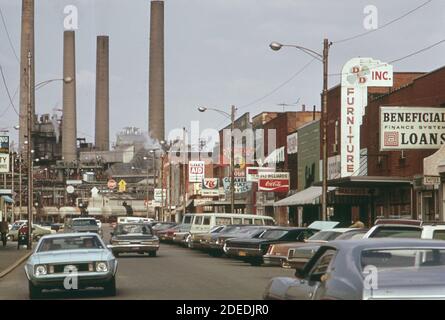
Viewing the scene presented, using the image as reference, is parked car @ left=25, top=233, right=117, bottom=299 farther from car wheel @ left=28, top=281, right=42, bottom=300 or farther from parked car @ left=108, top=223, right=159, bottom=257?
parked car @ left=108, top=223, right=159, bottom=257

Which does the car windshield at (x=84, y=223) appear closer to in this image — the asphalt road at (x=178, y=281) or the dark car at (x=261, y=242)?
the asphalt road at (x=178, y=281)

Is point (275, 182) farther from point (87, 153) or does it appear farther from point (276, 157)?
point (87, 153)

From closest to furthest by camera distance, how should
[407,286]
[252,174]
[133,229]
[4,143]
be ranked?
[407,286] < [133,229] < [4,143] < [252,174]

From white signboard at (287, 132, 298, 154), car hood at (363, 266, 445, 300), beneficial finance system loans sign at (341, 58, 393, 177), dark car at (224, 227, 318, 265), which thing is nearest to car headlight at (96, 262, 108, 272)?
car hood at (363, 266, 445, 300)

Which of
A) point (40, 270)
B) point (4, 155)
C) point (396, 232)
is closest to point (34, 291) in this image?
point (40, 270)

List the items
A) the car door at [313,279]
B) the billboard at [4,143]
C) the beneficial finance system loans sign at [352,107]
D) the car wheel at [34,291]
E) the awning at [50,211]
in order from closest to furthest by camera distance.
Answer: the car door at [313,279]
the car wheel at [34,291]
the billboard at [4,143]
the beneficial finance system loans sign at [352,107]
the awning at [50,211]

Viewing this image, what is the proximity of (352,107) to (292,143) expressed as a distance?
700 inches

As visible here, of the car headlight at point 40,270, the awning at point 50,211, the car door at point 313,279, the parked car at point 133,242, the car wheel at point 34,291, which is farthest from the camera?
the awning at point 50,211

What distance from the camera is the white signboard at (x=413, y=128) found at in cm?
3803

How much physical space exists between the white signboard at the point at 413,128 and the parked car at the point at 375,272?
28.0 m

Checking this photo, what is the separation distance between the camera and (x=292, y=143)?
213 feet

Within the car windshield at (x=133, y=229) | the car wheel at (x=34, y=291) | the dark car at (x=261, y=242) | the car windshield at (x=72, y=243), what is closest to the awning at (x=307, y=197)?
the car windshield at (x=133, y=229)
